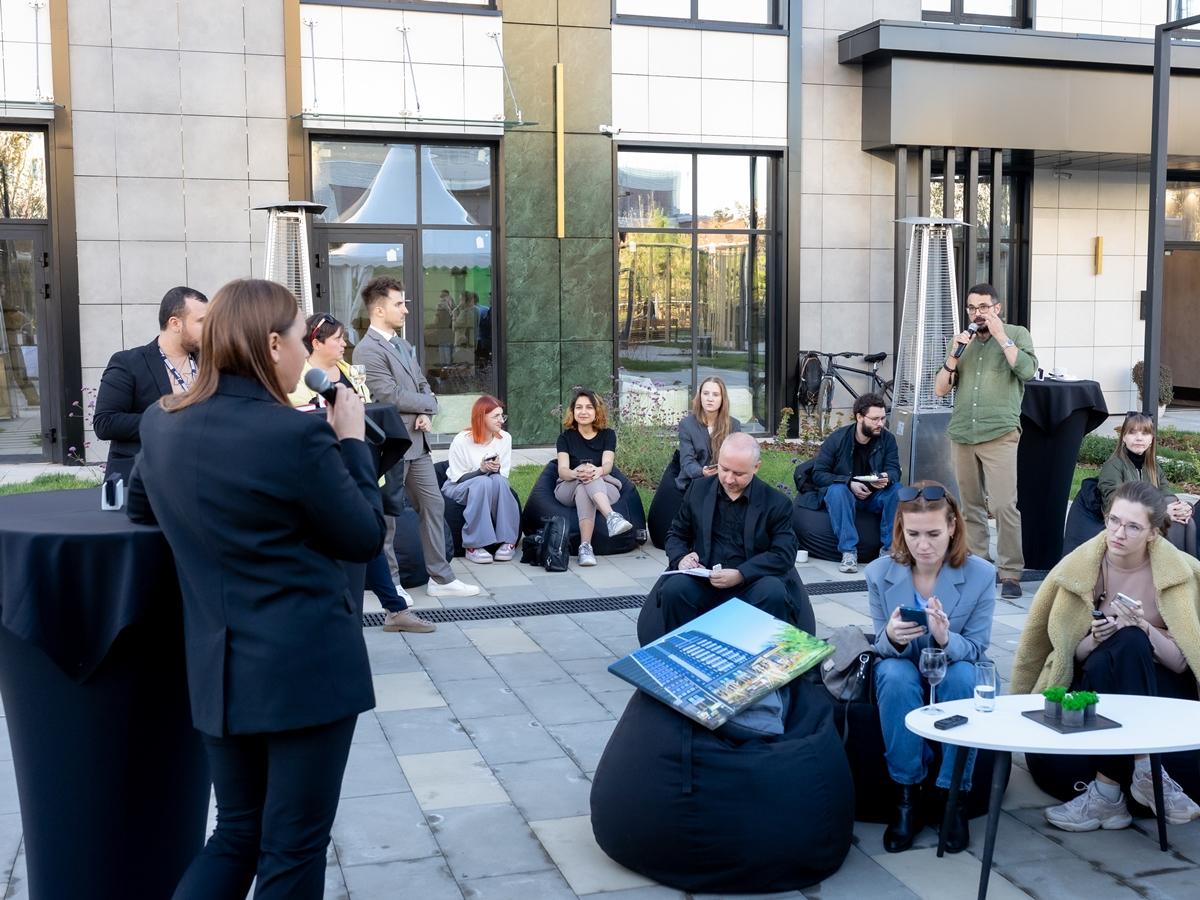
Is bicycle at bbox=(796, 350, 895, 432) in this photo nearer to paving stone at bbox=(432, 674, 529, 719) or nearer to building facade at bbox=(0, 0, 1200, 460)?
building facade at bbox=(0, 0, 1200, 460)

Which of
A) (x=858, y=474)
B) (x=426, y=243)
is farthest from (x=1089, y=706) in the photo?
(x=426, y=243)

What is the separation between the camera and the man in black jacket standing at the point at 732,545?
6164mm

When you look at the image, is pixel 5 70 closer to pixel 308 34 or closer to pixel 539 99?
pixel 308 34

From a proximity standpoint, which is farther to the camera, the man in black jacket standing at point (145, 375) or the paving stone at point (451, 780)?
the man in black jacket standing at point (145, 375)

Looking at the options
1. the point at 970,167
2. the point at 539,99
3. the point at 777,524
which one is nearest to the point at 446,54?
the point at 539,99

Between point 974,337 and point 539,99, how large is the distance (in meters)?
7.83

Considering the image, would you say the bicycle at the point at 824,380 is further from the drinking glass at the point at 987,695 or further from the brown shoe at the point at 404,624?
the drinking glass at the point at 987,695

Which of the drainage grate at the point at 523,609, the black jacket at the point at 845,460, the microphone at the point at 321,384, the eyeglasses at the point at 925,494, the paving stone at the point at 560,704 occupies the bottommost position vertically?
the paving stone at the point at 560,704

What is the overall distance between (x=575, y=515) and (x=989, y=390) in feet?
10.3

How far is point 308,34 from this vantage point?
47.4 ft

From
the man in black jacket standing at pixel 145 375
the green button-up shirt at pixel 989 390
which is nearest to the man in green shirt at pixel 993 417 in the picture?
the green button-up shirt at pixel 989 390

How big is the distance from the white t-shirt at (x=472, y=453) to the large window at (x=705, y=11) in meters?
7.58

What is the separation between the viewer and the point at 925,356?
40.9 ft

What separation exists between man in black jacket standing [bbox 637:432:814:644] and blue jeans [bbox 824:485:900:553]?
10.8 ft
